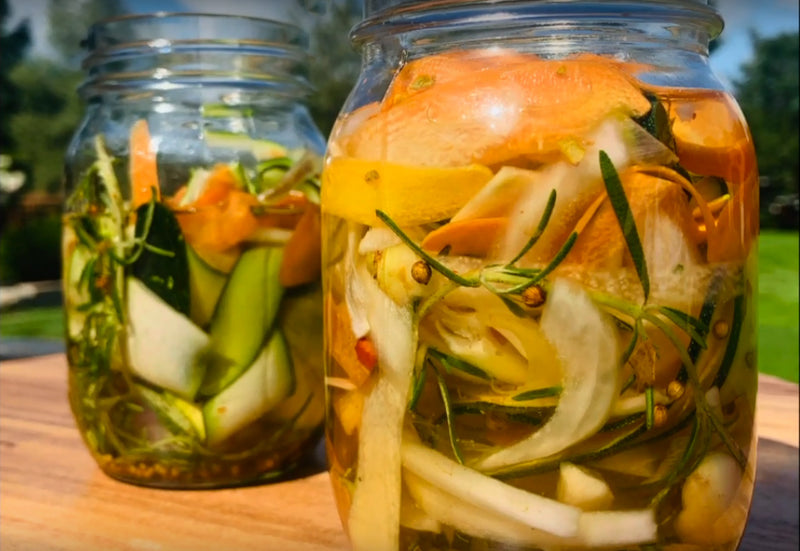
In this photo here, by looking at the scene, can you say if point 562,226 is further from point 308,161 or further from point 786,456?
point 786,456

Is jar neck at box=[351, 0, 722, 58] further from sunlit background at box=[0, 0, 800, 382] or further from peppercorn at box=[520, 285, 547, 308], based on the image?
sunlit background at box=[0, 0, 800, 382]

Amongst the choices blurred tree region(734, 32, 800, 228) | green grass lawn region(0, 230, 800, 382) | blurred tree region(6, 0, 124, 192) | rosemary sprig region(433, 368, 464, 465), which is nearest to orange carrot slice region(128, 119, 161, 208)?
rosemary sprig region(433, 368, 464, 465)

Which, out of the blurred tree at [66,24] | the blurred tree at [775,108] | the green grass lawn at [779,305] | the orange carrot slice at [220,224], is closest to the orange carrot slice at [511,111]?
the orange carrot slice at [220,224]

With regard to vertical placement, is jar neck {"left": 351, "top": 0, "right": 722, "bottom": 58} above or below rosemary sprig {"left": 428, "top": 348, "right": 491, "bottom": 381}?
above

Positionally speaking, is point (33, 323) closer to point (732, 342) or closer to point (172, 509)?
point (172, 509)

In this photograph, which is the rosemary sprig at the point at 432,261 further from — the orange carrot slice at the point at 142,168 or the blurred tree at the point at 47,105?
the blurred tree at the point at 47,105

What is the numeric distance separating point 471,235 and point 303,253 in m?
0.27

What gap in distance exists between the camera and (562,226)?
1.31ft

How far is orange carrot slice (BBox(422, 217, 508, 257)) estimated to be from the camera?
A: 1.33 ft

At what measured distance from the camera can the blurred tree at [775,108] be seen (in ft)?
4.70

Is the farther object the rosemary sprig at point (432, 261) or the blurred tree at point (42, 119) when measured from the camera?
the blurred tree at point (42, 119)

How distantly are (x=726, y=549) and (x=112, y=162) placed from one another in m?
0.48

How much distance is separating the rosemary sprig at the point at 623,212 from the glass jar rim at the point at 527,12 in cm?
8

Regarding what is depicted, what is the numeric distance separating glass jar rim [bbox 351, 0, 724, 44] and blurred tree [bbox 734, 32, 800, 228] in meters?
1.05
